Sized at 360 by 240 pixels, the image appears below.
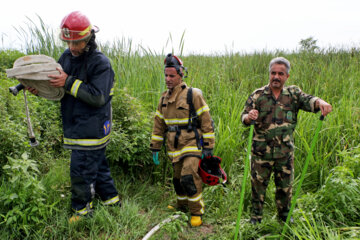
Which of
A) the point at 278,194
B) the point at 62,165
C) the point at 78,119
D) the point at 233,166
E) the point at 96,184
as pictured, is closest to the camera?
the point at 78,119

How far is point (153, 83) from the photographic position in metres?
5.66

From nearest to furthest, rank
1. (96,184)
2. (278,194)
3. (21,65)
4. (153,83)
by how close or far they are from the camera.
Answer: (21,65) < (278,194) < (96,184) < (153,83)

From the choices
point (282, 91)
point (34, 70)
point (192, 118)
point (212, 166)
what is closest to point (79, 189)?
point (34, 70)

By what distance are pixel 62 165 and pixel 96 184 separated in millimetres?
792

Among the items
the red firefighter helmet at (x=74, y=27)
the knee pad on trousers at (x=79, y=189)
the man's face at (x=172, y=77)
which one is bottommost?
the knee pad on trousers at (x=79, y=189)

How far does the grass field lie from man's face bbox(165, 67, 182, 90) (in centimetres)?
111

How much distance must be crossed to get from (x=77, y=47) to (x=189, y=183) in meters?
1.99

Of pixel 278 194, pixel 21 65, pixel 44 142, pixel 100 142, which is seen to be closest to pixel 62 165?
pixel 44 142

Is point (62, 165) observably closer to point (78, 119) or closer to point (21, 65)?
point (78, 119)

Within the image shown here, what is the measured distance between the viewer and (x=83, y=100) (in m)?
2.82

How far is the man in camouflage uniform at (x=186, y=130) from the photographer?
10.7 ft

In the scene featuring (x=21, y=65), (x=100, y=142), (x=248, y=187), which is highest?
(x=21, y=65)

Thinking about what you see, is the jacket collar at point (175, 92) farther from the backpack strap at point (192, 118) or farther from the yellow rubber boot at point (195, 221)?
the yellow rubber boot at point (195, 221)

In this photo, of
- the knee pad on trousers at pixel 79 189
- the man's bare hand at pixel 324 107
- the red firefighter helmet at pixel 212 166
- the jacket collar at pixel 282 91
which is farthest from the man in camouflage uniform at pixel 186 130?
the man's bare hand at pixel 324 107
